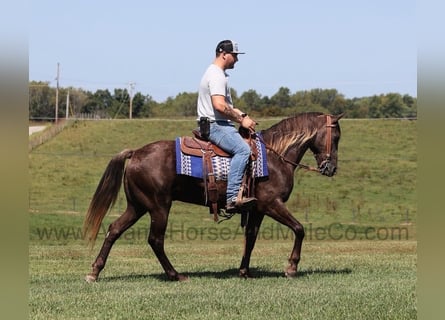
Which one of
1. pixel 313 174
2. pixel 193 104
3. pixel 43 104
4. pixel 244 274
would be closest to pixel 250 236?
pixel 244 274

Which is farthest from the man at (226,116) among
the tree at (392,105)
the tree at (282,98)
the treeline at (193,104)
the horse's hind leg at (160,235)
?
the tree at (282,98)

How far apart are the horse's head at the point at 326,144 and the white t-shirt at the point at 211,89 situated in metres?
1.65

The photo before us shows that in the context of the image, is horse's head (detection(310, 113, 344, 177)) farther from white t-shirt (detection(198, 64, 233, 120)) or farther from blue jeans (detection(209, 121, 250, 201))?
white t-shirt (detection(198, 64, 233, 120))

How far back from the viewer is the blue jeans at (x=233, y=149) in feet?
29.1

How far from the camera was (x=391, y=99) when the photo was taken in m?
81.5

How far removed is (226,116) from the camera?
891 centimetres

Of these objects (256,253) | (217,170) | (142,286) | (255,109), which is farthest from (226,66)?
(255,109)

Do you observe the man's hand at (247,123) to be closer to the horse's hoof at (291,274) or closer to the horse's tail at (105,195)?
the horse's tail at (105,195)

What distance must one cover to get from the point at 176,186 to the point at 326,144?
2402mm

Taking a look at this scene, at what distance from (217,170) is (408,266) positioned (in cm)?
358
